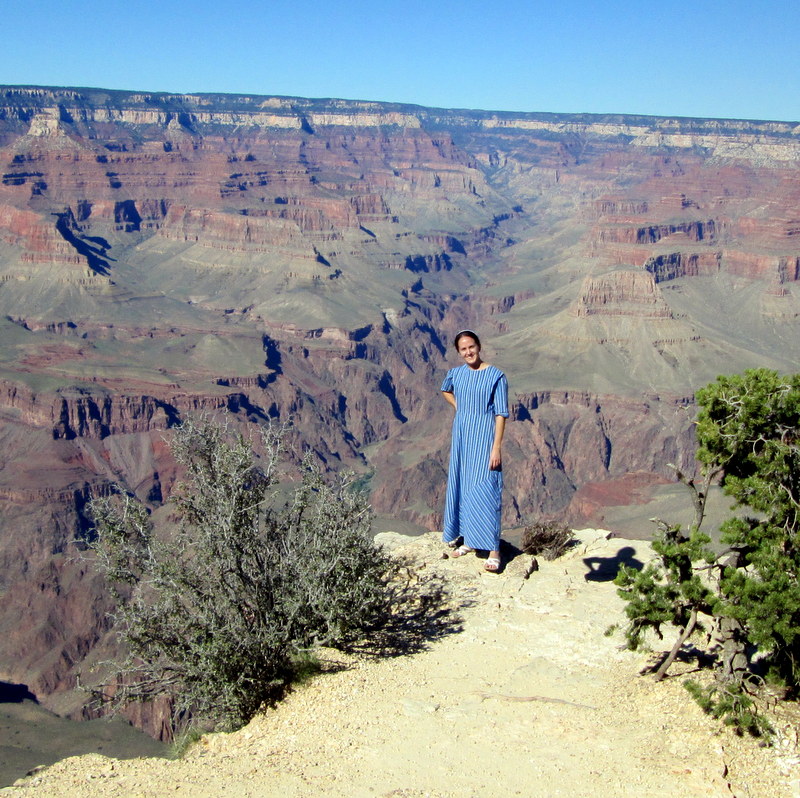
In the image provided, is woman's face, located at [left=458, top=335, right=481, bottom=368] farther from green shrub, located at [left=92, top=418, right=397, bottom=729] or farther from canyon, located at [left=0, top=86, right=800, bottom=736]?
canyon, located at [left=0, top=86, right=800, bottom=736]

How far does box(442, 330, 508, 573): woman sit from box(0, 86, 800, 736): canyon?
84.0 ft

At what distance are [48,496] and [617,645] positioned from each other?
57.5 meters

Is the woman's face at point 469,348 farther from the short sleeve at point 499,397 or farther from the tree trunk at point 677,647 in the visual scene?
the tree trunk at point 677,647

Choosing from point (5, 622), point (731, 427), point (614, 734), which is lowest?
point (5, 622)

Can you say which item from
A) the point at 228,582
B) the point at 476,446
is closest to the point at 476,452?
the point at 476,446

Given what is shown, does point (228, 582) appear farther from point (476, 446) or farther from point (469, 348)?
point (469, 348)

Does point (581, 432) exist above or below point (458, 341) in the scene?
below

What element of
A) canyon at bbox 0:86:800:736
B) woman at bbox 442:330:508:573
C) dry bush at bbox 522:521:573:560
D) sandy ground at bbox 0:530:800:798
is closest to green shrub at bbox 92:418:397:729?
sandy ground at bbox 0:530:800:798

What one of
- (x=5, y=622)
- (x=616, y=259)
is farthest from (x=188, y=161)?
(x=5, y=622)

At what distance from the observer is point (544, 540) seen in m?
16.1

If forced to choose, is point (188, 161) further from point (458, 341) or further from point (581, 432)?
point (458, 341)

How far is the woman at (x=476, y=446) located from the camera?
13141mm

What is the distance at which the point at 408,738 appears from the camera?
953 cm

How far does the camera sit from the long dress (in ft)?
43.5
